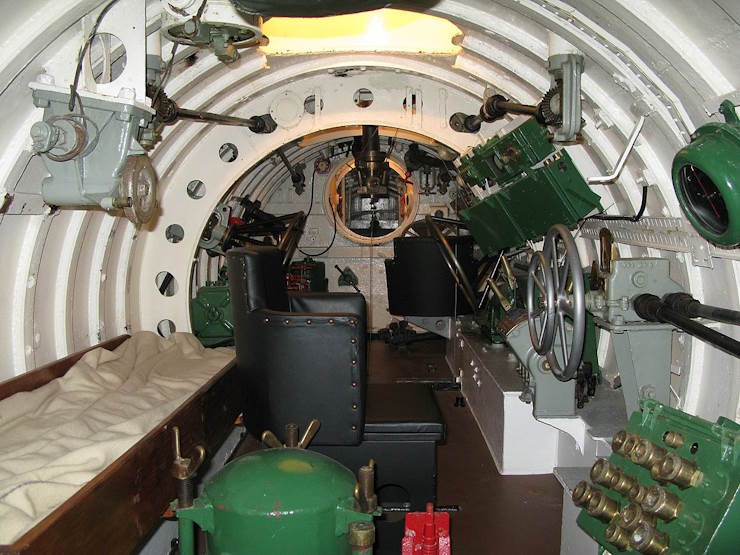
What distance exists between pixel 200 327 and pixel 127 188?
319 centimetres

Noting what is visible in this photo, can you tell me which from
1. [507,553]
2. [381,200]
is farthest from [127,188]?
[381,200]

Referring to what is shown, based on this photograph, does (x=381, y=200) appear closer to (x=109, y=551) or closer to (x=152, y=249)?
(x=152, y=249)

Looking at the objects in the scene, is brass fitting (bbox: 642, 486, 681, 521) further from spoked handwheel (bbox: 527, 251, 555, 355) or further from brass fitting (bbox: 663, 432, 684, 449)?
spoked handwheel (bbox: 527, 251, 555, 355)

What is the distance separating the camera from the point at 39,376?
10.6 ft

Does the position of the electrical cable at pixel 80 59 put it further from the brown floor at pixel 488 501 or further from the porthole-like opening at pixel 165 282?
the porthole-like opening at pixel 165 282

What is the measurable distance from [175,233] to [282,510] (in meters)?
3.70

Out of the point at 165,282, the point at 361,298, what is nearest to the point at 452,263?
the point at 361,298

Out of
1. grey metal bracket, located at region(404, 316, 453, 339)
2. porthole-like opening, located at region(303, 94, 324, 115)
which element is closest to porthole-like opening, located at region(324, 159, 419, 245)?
grey metal bracket, located at region(404, 316, 453, 339)

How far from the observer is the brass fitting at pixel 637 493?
218 centimetres

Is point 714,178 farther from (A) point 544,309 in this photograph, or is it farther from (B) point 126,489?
(B) point 126,489

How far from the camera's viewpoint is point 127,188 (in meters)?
2.86

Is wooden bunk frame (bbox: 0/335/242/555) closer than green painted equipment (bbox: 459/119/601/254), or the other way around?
wooden bunk frame (bbox: 0/335/242/555)

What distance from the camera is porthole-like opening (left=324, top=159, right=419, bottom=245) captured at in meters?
9.59

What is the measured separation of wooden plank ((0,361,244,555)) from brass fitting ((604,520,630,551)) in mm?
1792
